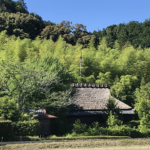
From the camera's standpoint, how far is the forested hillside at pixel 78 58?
2043 cm

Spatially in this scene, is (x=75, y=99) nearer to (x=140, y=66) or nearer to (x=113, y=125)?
(x=113, y=125)

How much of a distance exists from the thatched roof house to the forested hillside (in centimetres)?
128

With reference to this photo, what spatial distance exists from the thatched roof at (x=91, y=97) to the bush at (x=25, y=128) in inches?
264

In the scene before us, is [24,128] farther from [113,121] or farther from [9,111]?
[113,121]

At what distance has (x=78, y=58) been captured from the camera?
30750 mm

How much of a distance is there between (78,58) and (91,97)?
905 centimetres

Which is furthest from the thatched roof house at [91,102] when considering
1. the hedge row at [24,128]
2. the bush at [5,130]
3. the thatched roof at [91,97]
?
the bush at [5,130]

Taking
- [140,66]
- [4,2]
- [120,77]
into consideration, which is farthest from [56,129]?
[4,2]

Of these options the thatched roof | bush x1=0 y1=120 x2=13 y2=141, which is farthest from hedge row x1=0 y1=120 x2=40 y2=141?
the thatched roof

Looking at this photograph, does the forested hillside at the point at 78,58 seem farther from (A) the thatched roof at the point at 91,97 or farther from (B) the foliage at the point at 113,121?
(B) the foliage at the point at 113,121

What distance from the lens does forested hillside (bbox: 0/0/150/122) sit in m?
20.4

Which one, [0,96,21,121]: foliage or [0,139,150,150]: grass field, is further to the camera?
[0,96,21,121]: foliage

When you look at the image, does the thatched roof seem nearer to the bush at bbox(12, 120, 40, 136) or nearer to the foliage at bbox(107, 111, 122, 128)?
the foliage at bbox(107, 111, 122, 128)

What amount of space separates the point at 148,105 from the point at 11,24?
33.9 meters
